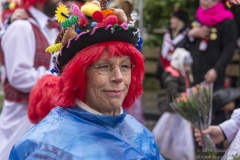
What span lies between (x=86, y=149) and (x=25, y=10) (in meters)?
2.83

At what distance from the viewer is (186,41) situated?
23.2 ft

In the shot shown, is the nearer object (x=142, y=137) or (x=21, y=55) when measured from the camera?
(x=142, y=137)

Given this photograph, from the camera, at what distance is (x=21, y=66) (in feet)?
16.0

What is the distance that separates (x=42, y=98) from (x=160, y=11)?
6.21 m

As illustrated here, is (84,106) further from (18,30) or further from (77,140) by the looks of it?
(18,30)

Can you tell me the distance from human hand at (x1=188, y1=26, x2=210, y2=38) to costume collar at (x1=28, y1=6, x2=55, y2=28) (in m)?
2.17

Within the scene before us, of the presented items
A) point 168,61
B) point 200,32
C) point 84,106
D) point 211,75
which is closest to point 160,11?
point 168,61

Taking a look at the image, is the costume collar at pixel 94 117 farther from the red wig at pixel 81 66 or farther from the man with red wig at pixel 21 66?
the man with red wig at pixel 21 66

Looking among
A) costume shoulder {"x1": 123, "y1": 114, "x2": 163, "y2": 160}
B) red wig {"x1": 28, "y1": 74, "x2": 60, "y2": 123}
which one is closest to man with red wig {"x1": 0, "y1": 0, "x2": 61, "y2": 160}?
red wig {"x1": 28, "y1": 74, "x2": 60, "y2": 123}

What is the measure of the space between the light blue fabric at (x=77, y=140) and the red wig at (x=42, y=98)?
42.2 inches

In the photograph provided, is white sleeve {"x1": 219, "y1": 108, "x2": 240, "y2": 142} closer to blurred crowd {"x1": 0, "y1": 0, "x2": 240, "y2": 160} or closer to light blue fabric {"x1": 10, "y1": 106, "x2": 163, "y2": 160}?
blurred crowd {"x1": 0, "y1": 0, "x2": 240, "y2": 160}

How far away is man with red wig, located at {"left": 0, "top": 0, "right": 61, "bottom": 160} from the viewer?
4852 millimetres

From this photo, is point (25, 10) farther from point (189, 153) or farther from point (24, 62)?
point (189, 153)

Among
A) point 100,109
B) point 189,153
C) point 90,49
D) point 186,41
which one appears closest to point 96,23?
point 90,49
